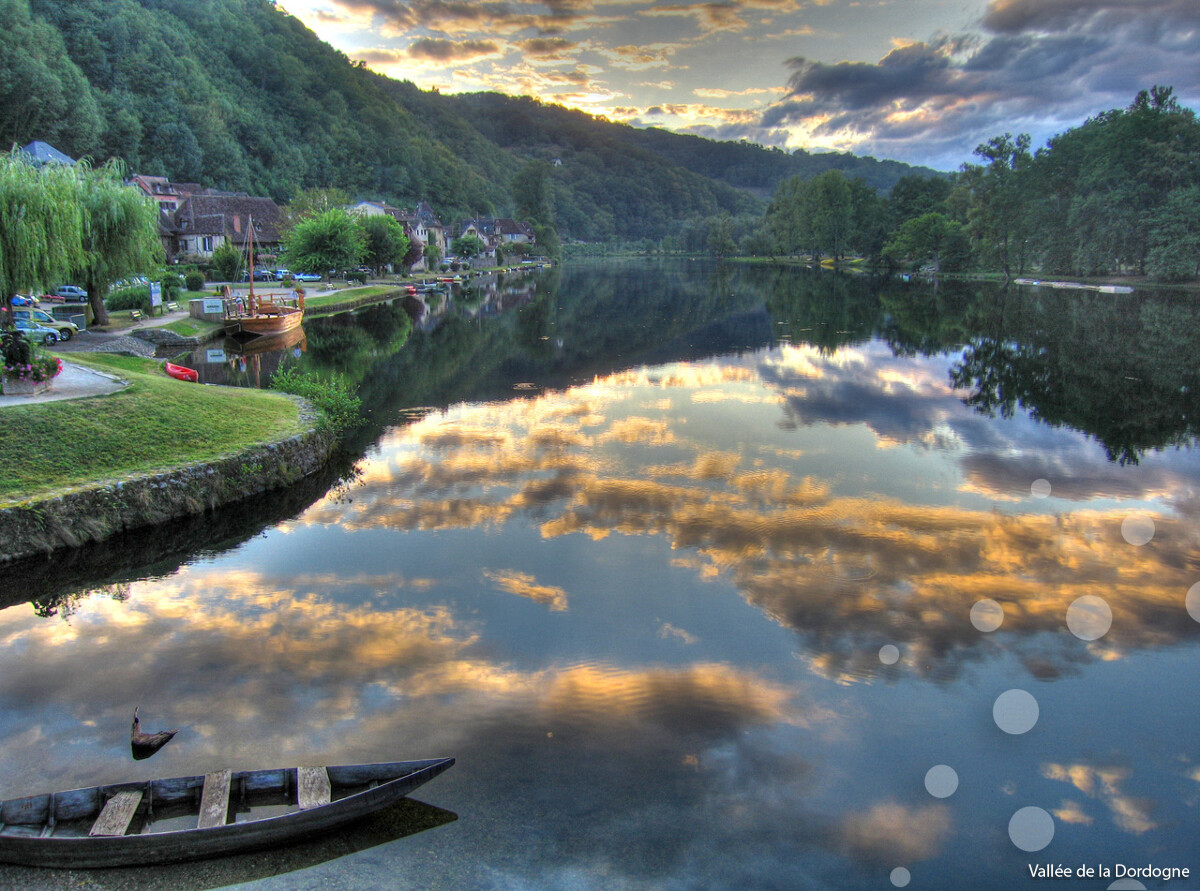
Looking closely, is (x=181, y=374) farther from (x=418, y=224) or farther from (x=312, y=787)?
(x=418, y=224)

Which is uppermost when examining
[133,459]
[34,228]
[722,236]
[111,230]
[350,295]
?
[722,236]

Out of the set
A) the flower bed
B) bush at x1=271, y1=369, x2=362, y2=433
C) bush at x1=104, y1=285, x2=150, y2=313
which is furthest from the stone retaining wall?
bush at x1=104, y1=285, x2=150, y2=313

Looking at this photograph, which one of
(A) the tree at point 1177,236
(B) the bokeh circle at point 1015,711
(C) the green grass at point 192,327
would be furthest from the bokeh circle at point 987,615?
(A) the tree at point 1177,236

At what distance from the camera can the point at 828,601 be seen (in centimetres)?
1360

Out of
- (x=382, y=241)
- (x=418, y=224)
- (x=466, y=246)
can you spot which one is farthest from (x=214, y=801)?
(x=466, y=246)

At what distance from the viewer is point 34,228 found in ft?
94.0

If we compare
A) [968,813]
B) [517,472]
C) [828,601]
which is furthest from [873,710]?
[517,472]

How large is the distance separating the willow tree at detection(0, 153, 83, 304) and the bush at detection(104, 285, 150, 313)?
15.4 m

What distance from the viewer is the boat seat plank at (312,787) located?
777 centimetres

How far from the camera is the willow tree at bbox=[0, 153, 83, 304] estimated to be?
28.0 meters

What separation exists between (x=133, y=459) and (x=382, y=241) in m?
73.6

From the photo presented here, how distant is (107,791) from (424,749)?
342 centimetres

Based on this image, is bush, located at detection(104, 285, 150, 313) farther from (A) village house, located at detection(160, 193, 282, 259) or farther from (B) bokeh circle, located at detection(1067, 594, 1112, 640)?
(B) bokeh circle, located at detection(1067, 594, 1112, 640)

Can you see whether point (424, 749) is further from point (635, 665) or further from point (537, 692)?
point (635, 665)
